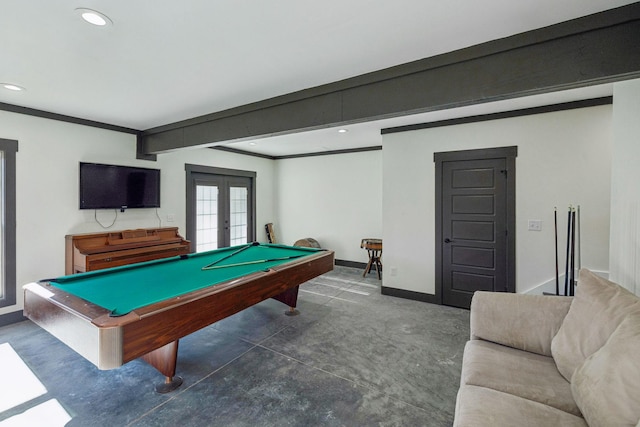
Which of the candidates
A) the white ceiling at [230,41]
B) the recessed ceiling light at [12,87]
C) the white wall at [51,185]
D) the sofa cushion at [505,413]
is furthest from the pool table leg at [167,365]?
the recessed ceiling light at [12,87]

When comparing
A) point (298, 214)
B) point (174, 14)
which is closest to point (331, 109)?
point (174, 14)

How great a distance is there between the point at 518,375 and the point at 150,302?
2.15 metres

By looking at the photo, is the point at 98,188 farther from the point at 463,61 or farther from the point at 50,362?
the point at 463,61

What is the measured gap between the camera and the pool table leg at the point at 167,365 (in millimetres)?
2160

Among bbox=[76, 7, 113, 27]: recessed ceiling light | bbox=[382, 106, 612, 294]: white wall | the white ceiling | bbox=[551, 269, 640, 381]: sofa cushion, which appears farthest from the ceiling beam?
bbox=[382, 106, 612, 294]: white wall

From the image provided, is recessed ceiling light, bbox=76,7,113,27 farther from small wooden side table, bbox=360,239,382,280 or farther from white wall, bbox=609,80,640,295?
small wooden side table, bbox=360,239,382,280

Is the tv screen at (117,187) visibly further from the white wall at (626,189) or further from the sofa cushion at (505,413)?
the white wall at (626,189)

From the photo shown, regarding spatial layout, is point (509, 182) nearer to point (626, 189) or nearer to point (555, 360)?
point (626, 189)

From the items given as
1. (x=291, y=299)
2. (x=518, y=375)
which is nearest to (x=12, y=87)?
(x=291, y=299)

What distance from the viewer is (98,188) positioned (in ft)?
12.8

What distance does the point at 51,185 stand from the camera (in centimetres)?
359

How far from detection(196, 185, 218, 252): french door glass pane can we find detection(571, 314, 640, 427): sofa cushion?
5.33m

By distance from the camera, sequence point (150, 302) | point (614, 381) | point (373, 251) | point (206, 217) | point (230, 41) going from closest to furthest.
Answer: point (614, 381) → point (150, 302) → point (230, 41) → point (373, 251) → point (206, 217)

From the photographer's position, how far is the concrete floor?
191cm
